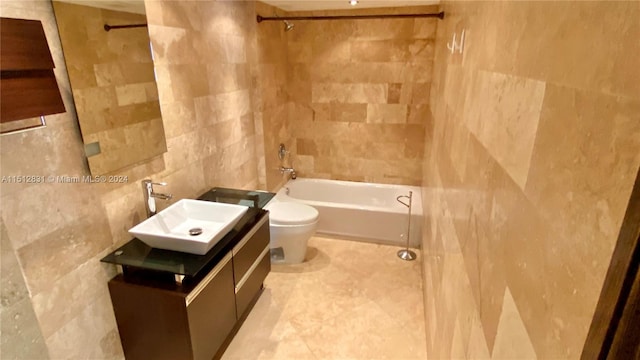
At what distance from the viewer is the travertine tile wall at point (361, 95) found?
3.66 metres

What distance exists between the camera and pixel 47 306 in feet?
4.90

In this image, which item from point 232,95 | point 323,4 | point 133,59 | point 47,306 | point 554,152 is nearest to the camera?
point 554,152

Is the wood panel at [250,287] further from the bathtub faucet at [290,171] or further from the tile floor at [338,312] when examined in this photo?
the bathtub faucet at [290,171]

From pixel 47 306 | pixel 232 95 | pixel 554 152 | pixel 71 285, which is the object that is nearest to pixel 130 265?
pixel 71 285

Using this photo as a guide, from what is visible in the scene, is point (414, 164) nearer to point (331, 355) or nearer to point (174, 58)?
point (331, 355)

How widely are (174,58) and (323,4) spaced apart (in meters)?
1.79

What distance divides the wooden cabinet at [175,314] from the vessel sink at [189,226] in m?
0.19

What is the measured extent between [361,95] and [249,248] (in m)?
2.39

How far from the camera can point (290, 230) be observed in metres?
3.05

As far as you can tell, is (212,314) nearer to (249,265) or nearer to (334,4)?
(249,265)

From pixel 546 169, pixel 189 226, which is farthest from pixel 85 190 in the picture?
pixel 546 169

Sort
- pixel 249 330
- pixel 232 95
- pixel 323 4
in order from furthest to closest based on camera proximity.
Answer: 1. pixel 323 4
2. pixel 232 95
3. pixel 249 330

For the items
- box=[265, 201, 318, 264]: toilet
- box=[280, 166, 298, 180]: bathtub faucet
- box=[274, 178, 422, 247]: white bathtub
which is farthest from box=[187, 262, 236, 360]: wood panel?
box=[280, 166, 298, 180]: bathtub faucet

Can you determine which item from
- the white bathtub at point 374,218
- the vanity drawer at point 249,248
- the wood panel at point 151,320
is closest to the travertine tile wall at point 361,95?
the white bathtub at point 374,218
